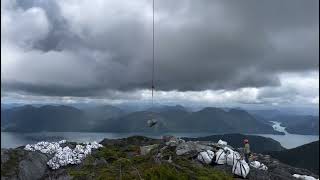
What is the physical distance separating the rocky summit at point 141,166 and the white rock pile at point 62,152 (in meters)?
0.34

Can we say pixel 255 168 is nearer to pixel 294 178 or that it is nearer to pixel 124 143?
pixel 294 178

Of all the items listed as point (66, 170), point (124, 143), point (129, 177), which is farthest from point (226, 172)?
point (124, 143)

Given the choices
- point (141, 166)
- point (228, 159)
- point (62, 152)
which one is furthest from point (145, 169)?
point (62, 152)

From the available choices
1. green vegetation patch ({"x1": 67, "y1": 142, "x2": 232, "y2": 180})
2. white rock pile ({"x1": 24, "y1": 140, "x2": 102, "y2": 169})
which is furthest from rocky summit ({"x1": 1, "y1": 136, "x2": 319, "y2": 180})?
white rock pile ({"x1": 24, "y1": 140, "x2": 102, "y2": 169})

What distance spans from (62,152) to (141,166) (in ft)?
26.0

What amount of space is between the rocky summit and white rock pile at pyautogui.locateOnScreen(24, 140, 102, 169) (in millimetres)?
337

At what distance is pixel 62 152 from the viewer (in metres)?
30.6

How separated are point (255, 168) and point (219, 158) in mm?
2992

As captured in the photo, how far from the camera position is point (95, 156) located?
30.5 m

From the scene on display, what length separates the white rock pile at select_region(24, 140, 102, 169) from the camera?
1142 inches

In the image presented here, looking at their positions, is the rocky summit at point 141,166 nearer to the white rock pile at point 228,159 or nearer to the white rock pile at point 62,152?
Result: the white rock pile at point 228,159

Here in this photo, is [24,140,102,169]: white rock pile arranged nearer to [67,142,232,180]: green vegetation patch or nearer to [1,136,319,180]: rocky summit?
[1,136,319,180]: rocky summit

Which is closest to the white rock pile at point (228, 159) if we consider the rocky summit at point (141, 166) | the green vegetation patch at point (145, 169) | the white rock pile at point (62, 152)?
the rocky summit at point (141, 166)

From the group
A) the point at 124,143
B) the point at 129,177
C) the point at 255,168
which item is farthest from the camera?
the point at 124,143
